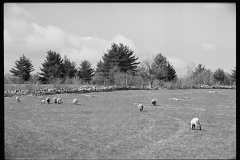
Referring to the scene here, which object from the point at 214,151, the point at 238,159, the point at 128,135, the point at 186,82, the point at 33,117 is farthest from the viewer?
the point at 186,82

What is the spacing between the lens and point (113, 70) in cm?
4700

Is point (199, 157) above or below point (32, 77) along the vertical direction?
below

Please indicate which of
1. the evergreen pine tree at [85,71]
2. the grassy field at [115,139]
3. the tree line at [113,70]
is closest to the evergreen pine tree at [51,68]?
the tree line at [113,70]

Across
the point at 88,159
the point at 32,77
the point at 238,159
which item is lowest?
the point at 88,159

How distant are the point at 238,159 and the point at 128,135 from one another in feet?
16.5

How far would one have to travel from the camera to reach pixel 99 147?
814 cm

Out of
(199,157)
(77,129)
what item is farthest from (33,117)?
(199,157)

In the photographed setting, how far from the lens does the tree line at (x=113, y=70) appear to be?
39406 mm

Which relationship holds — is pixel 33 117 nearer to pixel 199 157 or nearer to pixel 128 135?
pixel 128 135

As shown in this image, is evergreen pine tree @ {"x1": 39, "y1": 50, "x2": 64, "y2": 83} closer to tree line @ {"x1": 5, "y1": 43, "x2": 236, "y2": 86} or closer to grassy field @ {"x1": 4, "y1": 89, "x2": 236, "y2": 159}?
tree line @ {"x1": 5, "y1": 43, "x2": 236, "y2": 86}

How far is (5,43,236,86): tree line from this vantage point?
1551 inches

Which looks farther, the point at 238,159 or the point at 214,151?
the point at 214,151

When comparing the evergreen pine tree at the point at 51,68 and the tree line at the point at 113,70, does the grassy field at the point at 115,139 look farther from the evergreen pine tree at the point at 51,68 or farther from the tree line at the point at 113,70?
the evergreen pine tree at the point at 51,68

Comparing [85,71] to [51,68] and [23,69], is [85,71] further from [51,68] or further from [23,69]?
[23,69]
